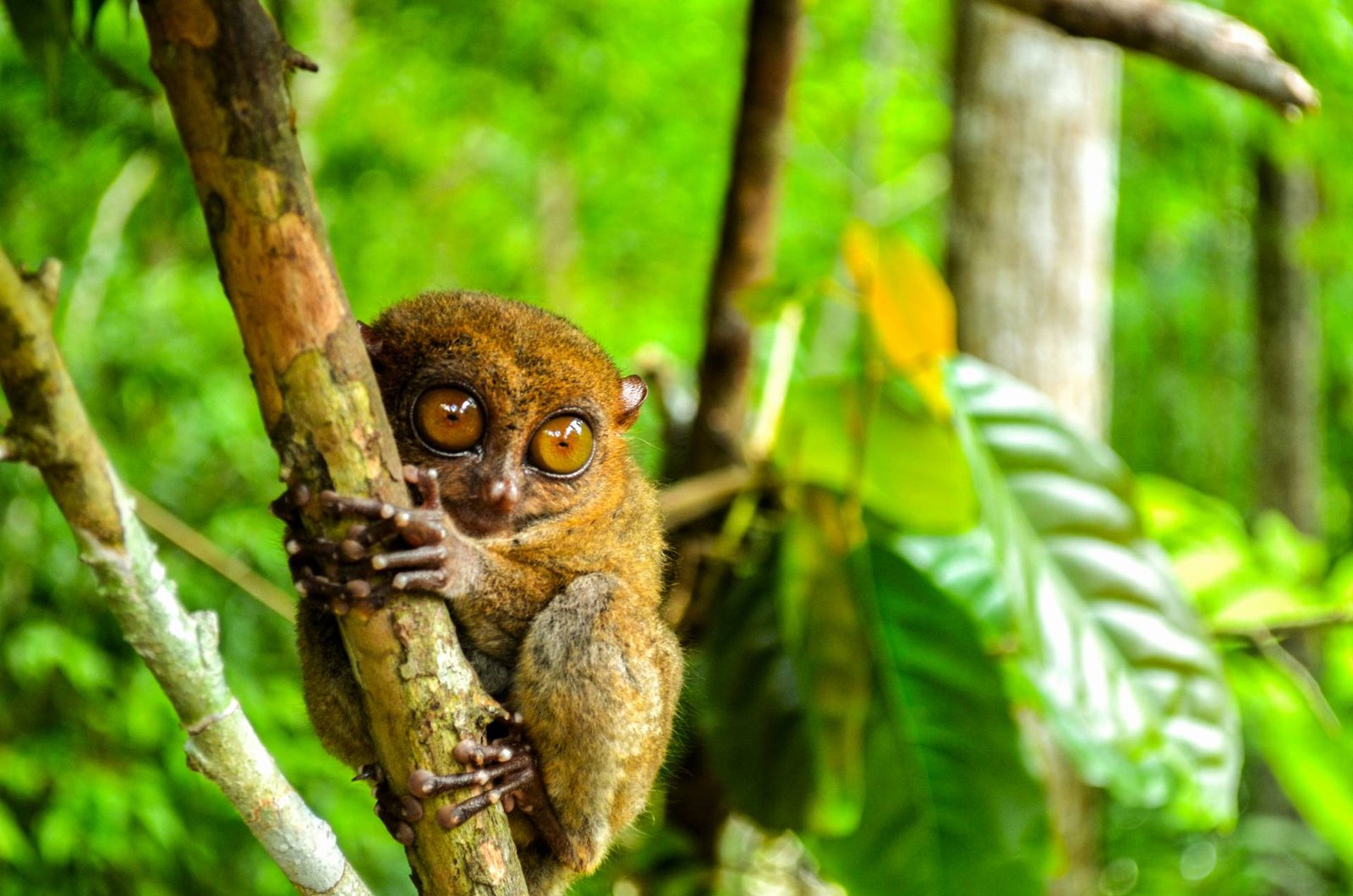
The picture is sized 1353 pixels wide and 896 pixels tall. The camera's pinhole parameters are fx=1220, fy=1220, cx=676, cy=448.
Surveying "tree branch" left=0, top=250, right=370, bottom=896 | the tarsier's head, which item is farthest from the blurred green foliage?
"tree branch" left=0, top=250, right=370, bottom=896

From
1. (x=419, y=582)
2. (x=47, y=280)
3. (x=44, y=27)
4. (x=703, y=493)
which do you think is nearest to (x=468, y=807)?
(x=419, y=582)

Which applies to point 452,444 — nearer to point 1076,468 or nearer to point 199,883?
point 1076,468

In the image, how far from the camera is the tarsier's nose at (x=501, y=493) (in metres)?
1.98

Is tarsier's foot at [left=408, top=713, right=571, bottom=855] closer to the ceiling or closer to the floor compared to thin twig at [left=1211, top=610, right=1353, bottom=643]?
closer to the ceiling

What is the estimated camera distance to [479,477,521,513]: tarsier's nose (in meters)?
1.98

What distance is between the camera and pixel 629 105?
23.8 feet

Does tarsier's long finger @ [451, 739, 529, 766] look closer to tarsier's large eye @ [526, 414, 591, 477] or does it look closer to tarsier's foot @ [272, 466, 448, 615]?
tarsier's foot @ [272, 466, 448, 615]

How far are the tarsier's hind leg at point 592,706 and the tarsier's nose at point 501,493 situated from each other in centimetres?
20

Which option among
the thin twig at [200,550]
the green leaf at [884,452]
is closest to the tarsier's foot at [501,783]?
the thin twig at [200,550]

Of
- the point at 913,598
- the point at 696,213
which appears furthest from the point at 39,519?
the point at 696,213

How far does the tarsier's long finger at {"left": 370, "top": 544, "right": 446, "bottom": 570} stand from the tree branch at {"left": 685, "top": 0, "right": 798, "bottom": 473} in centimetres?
224

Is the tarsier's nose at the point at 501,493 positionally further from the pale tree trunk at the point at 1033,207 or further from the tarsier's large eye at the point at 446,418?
the pale tree trunk at the point at 1033,207

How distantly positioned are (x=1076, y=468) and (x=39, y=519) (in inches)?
130

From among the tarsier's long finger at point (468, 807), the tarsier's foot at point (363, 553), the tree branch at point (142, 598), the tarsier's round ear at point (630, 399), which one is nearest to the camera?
the tree branch at point (142, 598)
